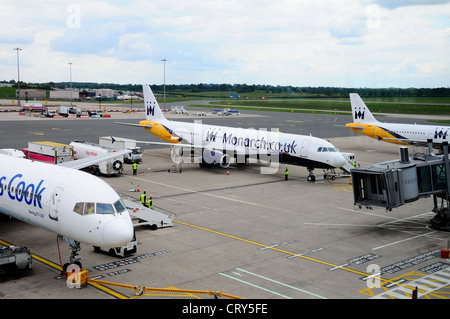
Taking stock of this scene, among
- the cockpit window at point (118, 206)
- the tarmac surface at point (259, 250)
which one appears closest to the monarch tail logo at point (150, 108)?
the tarmac surface at point (259, 250)

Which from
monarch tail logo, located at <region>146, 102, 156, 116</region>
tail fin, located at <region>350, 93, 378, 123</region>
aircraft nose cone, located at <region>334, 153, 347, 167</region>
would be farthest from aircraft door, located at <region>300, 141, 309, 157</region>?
tail fin, located at <region>350, 93, 378, 123</region>

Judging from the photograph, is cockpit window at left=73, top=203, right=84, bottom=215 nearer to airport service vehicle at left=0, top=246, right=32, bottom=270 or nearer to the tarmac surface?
the tarmac surface

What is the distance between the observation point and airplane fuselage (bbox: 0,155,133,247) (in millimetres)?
19812

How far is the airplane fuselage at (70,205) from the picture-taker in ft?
65.0

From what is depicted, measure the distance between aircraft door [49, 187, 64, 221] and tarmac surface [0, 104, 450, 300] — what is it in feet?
10.5

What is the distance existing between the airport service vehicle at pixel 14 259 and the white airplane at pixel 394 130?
2003 inches

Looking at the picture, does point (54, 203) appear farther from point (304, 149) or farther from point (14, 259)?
point (304, 149)

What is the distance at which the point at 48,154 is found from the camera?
4828 cm

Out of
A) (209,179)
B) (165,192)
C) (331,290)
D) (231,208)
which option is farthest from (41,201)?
(209,179)

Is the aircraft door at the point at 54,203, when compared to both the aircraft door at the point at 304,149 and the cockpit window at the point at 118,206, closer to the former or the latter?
the cockpit window at the point at 118,206

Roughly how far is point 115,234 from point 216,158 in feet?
107
